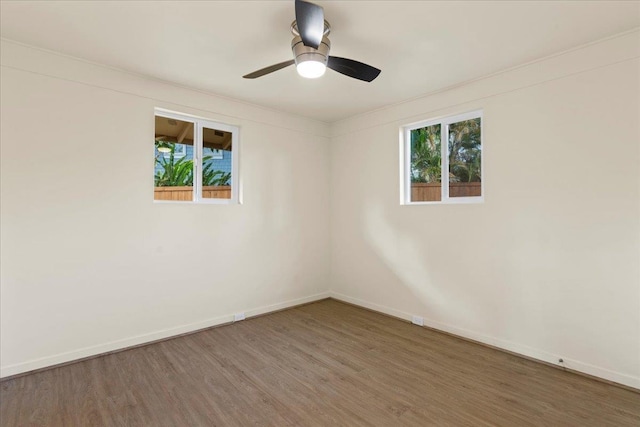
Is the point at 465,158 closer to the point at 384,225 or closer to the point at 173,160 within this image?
the point at 384,225

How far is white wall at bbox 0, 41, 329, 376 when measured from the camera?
8.34 ft

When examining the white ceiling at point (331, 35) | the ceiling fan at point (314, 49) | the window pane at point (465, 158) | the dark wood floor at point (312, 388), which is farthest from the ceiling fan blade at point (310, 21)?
the dark wood floor at point (312, 388)

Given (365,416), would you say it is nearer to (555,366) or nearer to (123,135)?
(555,366)

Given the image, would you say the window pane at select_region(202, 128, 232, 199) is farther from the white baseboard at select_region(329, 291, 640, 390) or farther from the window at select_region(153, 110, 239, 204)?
the white baseboard at select_region(329, 291, 640, 390)

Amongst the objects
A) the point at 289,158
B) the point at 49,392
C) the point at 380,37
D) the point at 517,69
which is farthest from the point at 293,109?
the point at 49,392

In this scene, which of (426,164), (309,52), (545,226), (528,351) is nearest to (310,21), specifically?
(309,52)

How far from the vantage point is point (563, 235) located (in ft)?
8.72

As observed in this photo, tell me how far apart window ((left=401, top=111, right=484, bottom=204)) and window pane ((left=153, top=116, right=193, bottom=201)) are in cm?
252

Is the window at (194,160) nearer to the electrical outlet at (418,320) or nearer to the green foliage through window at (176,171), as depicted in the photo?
the green foliage through window at (176,171)

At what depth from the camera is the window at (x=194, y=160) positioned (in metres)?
3.38

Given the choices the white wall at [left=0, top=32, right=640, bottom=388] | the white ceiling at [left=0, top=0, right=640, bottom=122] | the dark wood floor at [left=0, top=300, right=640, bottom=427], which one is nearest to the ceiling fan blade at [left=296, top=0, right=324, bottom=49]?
the white ceiling at [left=0, top=0, right=640, bottom=122]

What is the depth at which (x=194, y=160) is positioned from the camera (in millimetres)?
3582

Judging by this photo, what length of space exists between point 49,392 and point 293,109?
3.61 metres

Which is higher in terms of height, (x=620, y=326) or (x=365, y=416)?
(x=620, y=326)
